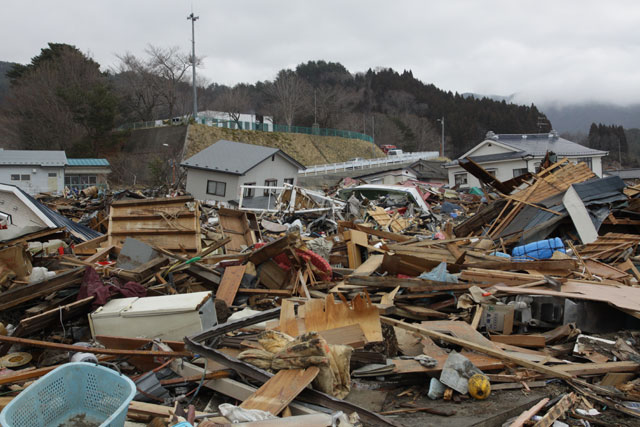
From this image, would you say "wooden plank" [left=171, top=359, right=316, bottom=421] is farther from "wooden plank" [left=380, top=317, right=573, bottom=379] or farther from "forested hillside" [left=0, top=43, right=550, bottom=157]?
"forested hillside" [left=0, top=43, right=550, bottom=157]

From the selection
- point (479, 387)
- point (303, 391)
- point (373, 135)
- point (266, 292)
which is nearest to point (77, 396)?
point (303, 391)

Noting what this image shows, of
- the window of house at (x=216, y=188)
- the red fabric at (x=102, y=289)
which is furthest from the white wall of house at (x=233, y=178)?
the red fabric at (x=102, y=289)

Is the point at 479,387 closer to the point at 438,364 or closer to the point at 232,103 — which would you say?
the point at 438,364

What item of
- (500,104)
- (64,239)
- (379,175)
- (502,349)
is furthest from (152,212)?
(500,104)

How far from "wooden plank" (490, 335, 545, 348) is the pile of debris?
0.8 inches

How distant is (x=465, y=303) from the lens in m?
5.49

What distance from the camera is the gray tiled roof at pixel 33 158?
93.2 ft

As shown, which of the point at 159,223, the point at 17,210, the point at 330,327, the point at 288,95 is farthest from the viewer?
the point at 288,95

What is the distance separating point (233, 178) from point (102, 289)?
1869cm

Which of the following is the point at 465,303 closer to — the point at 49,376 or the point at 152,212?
the point at 49,376

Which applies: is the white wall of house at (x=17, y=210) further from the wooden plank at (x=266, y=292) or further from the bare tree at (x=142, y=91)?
the bare tree at (x=142, y=91)

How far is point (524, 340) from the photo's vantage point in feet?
15.7

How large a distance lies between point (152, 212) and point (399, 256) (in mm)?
5226

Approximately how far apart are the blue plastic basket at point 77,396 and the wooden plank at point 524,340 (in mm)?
3838
